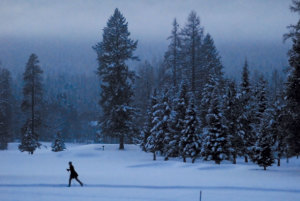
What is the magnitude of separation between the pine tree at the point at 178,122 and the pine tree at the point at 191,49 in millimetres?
13705

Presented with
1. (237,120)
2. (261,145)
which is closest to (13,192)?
(261,145)

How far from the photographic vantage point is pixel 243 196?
18312mm

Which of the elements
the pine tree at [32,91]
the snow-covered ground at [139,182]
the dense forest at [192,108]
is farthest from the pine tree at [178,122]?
the pine tree at [32,91]

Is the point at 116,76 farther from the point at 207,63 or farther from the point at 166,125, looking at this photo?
the point at 207,63

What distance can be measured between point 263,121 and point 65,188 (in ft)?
63.4

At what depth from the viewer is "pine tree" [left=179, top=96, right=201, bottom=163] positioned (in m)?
33.0

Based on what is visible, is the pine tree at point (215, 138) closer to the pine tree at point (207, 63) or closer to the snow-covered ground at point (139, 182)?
the snow-covered ground at point (139, 182)

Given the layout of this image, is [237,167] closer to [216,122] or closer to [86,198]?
[216,122]

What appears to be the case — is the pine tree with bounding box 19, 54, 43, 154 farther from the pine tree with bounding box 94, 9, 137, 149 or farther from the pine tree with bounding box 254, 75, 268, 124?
the pine tree with bounding box 254, 75, 268, 124

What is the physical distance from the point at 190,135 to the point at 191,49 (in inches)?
886

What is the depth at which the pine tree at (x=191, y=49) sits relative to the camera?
49.7 m

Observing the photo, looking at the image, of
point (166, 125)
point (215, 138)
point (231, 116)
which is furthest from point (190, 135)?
point (231, 116)

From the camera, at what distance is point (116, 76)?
39875 millimetres

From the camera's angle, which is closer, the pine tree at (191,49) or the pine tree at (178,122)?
the pine tree at (178,122)
